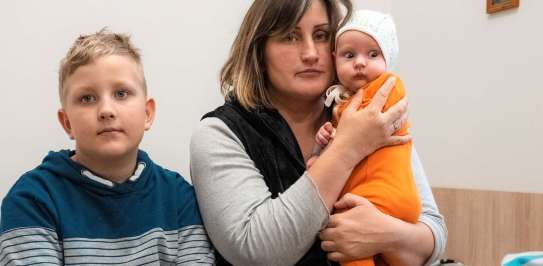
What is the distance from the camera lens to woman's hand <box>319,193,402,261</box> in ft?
3.89

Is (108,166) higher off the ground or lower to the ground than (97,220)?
higher

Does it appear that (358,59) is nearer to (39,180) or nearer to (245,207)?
(245,207)

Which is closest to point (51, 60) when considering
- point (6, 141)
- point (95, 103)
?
point (6, 141)

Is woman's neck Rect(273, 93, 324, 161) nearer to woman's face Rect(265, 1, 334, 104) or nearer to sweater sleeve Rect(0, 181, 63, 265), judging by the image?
woman's face Rect(265, 1, 334, 104)

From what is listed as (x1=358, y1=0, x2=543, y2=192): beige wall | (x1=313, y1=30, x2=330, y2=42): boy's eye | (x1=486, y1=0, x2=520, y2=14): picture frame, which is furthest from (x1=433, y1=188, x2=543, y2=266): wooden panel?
(x1=313, y1=30, x2=330, y2=42): boy's eye

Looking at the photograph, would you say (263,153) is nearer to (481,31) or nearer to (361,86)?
(361,86)

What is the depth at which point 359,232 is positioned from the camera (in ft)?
3.90

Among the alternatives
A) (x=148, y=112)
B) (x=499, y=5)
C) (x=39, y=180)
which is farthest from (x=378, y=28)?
(x=499, y=5)

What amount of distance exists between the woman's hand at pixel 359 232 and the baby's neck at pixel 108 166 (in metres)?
0.50

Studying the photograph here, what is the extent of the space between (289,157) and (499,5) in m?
1.28

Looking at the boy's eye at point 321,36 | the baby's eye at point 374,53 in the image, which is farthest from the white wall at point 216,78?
the baby's eye at point 374,53

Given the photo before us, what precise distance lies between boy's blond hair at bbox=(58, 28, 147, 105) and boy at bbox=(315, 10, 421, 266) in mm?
515

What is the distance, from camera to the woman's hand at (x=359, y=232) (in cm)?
118

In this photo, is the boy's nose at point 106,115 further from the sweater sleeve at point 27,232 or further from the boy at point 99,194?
the sweater sleeve at point 27,232
